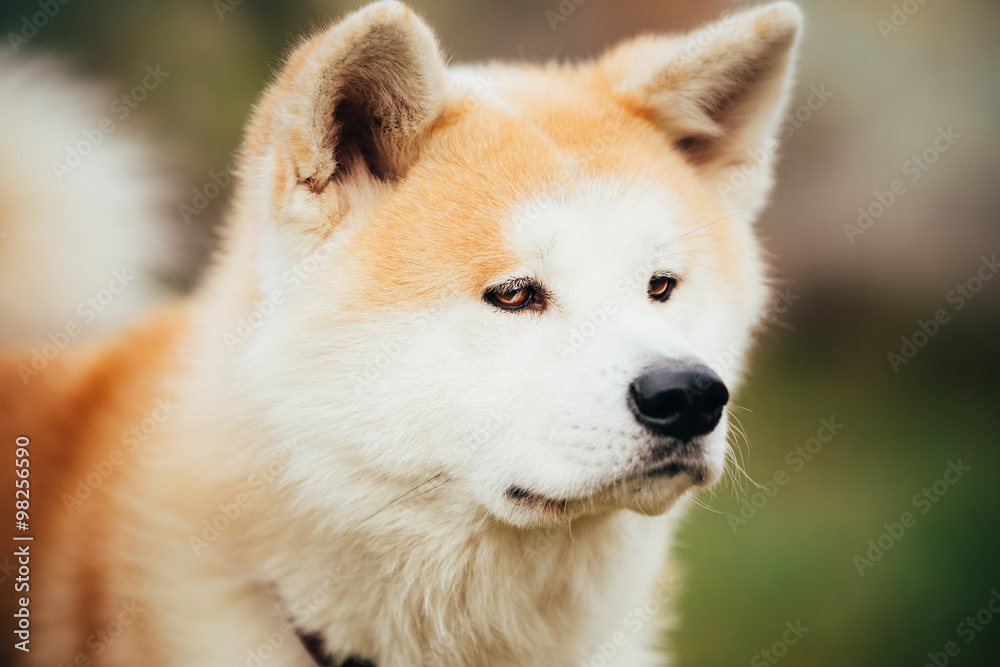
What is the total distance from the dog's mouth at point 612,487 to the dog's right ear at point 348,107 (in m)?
0.85

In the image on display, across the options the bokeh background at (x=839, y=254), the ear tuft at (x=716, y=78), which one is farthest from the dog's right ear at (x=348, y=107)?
the bokeh background at (x=839, y=254)

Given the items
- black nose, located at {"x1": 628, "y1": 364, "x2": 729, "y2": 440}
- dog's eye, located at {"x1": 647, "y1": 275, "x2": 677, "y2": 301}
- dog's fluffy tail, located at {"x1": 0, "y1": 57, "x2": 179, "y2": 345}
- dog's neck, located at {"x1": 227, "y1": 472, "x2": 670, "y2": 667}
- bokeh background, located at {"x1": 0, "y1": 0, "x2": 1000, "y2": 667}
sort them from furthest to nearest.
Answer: bokeh background, located at {"x1": 0, "y1": 0, "x2": 1000, "y2": 667}, dog's fluffy tail, located at {"x1": 0, "y1": 57, "x2": 179, "y2": 345}, dog's eye, located at {"x1": 647, "y1": 275, "x2": 677, "y2": 301}, dog's neck, located at {"x1": 227, "y1": 472, "x2": 670, "y2": 667}, black nose, located at {"x1": 628, "y1": 364, "x2": 729, "y2": 440}

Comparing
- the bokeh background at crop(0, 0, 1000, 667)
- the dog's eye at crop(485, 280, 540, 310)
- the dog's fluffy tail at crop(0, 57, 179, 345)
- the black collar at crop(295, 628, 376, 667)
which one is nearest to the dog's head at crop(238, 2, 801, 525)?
the dog's eye at crop(485, 280, 540, 310)

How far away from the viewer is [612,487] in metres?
1.56

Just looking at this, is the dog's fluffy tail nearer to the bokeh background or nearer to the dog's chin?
the bokeh background

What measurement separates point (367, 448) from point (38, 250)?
174 centimetres

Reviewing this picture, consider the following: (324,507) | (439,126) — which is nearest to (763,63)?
(439,126)

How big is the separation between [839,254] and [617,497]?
4.77 meters

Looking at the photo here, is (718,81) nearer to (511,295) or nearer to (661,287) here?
(661,287)

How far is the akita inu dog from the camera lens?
1.60 metres

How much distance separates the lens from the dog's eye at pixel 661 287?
1.91 meters

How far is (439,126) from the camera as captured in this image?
6.22 feet

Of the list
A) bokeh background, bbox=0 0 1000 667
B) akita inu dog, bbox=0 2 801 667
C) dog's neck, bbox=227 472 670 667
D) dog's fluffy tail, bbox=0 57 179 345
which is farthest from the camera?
bokeh background, bbox=0 0 1000 667

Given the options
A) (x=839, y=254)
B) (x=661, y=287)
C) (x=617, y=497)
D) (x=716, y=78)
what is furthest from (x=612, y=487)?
(x=839, y=254)
